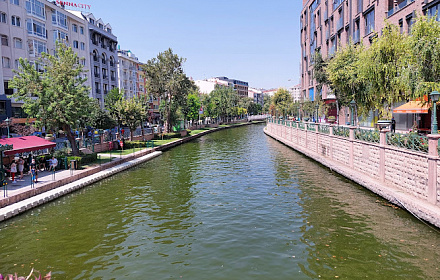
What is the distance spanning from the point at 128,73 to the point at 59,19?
37490 mm

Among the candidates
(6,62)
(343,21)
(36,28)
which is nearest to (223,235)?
(6,62)

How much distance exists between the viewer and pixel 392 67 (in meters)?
23.4

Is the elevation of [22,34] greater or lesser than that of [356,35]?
greater

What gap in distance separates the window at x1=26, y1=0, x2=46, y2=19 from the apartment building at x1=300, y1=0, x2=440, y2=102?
135 ft

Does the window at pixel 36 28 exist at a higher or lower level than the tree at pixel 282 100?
higher

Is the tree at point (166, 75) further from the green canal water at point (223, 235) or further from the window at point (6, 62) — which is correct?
the green canal water at point (223, 235)

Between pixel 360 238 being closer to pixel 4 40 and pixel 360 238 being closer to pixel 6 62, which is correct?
pixel 6 62

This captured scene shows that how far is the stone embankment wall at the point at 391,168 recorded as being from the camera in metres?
14.5

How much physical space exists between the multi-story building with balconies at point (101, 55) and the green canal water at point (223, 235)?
51.1m

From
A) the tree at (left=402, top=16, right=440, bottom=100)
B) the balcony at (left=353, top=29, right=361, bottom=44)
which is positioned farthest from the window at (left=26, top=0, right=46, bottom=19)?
the tree at (left=402, top=16, right=440, bottom=100)

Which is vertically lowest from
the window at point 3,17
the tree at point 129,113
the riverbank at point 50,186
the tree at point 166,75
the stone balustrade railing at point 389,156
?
the riverbank at point 50,186

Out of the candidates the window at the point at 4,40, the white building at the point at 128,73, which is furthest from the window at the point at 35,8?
the white building at the point at 128,73

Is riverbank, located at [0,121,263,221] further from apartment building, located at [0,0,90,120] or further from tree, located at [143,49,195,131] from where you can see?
tree, located at [143,49,195,131]

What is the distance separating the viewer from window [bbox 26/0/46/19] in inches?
1838
